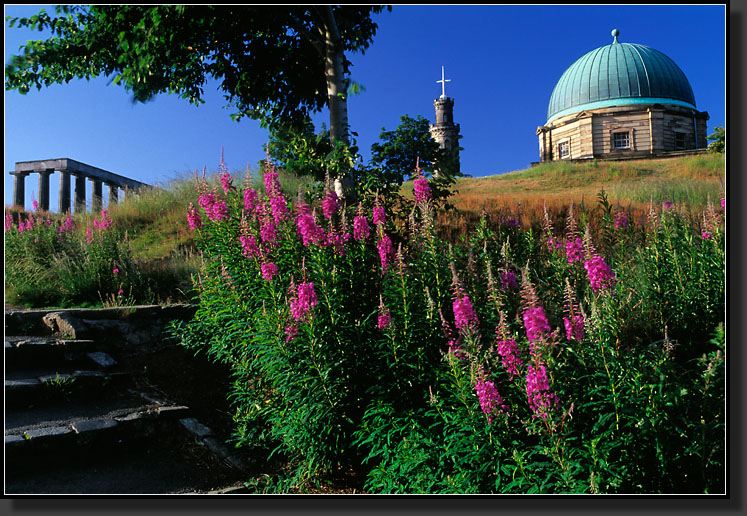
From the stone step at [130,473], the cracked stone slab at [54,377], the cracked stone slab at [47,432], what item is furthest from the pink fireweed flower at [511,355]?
the cracked stone slab at [54,377]

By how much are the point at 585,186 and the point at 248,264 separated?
66.0 ft

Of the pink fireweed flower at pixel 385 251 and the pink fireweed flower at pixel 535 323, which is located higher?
the pink fireweed flower at pixel 385 251

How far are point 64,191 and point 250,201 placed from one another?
1154 cm

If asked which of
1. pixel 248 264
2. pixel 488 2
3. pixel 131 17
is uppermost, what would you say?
pixel 131 17

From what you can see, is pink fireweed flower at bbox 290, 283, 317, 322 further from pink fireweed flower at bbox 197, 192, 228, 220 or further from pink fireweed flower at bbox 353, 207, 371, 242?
pink fireweed flower at bbox 197, 192, 228, 220

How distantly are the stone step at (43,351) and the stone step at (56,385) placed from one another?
158 mm

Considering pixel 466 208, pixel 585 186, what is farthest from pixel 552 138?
pixel 466 208

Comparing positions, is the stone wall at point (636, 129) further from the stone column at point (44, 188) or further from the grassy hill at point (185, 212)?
the stone column at point (44, 188)

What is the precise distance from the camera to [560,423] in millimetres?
2896

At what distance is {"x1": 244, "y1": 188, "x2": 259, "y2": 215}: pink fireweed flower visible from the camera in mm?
5152

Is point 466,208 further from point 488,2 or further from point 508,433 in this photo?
point 508,433

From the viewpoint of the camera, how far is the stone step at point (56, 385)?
509cm

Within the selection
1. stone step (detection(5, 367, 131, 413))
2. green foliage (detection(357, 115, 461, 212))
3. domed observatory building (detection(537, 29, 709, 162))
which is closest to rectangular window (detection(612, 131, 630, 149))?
domed observatory building (detection(537, 29, 709, 162))

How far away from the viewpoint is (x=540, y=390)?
2.73m
